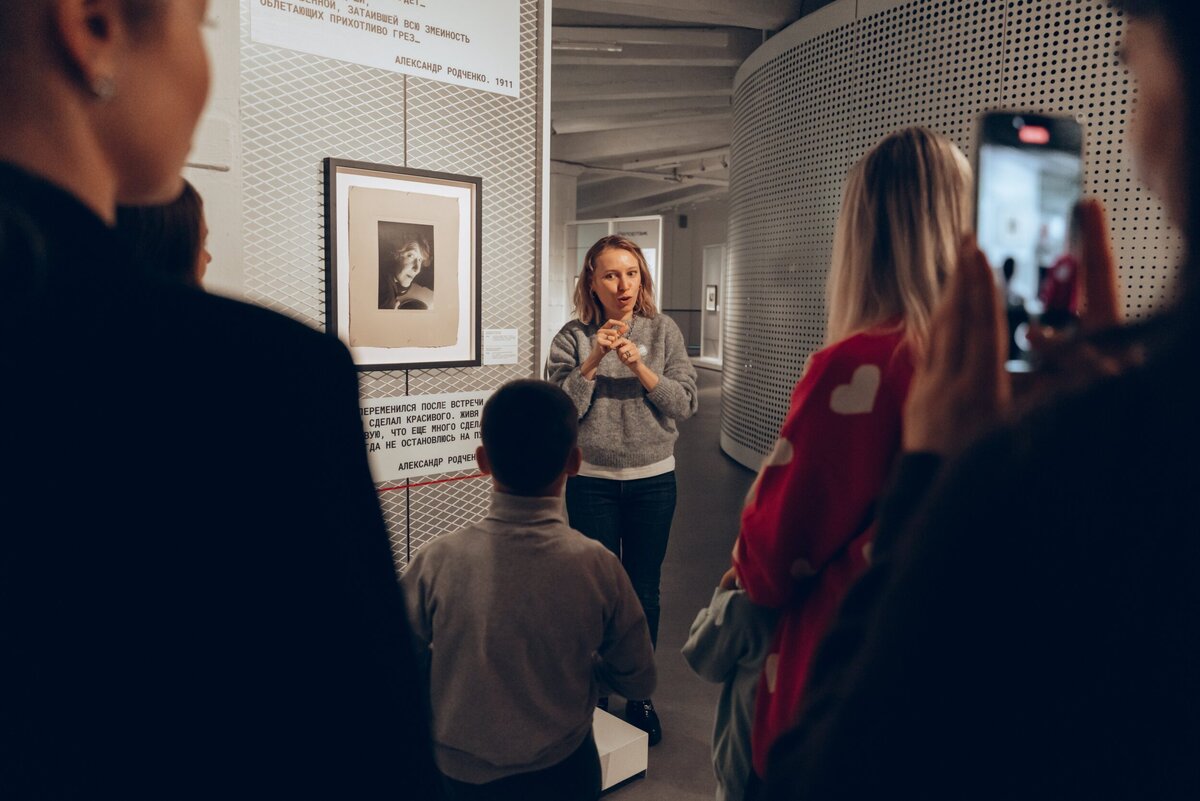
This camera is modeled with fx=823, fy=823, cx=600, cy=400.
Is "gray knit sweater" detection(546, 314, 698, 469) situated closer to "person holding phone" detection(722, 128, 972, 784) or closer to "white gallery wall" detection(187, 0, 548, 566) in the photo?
"white gallery wall" detection(187, 0, 548, 566)

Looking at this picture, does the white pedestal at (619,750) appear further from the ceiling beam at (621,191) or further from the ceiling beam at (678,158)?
the ceiling beam at (621,191)

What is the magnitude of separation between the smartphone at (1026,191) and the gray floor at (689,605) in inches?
99.9

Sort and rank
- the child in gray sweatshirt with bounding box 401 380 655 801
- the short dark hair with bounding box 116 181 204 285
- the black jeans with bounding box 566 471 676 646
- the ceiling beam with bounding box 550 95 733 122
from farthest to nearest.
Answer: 1. the ceiling beam with bounding box 550 95 733 122
2. the black jeans with bounding box 566 471 676 646
3. the child in gray sweatshirt with bounding box 401 380 655 801
4. the short dark hair with bounding box 116 181 204 285

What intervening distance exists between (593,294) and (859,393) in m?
2.15

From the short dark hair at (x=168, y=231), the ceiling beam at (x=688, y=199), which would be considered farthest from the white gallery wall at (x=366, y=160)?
the ceiling beam at (x=688, y=199)

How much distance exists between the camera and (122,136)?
0.58 meters

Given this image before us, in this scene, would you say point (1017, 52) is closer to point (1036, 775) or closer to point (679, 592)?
point (679, 592)

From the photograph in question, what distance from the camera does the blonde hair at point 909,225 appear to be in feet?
4.36

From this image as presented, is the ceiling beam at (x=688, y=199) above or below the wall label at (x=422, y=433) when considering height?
above

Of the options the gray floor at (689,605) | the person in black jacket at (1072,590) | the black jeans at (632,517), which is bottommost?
the gray floor at (689,605)

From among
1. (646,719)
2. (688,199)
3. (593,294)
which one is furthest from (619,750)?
(688,199)

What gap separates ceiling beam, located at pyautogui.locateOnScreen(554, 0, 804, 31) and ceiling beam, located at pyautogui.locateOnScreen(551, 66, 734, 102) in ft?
7.98

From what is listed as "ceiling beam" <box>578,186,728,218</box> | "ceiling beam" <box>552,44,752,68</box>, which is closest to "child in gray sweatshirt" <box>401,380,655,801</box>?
"ceiling beam" <box>552,44,752,68</box>

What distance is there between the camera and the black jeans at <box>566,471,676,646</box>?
10.4 ft
